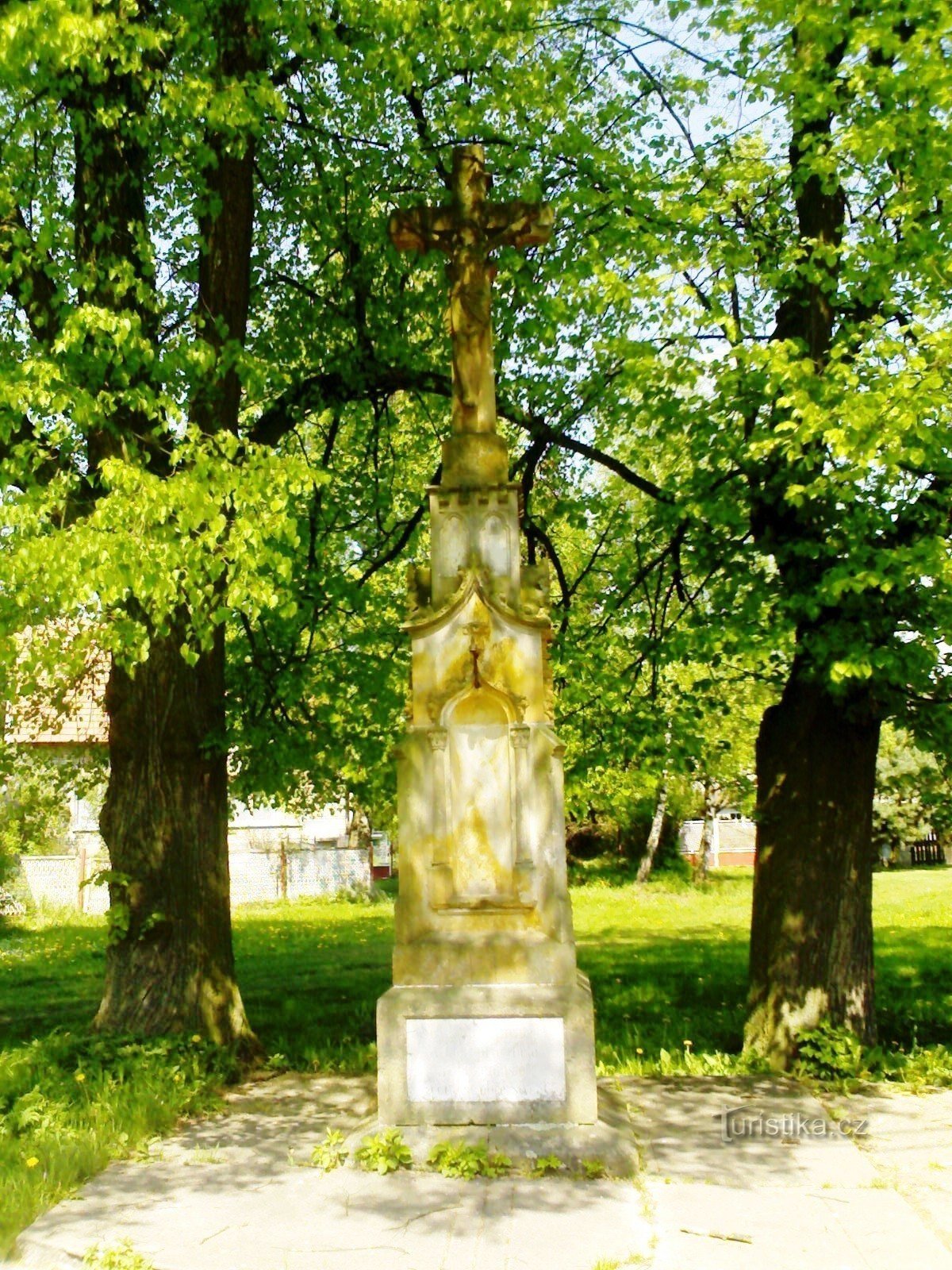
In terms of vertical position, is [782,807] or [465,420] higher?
[465,420]

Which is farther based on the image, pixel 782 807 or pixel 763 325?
pixel 763 325

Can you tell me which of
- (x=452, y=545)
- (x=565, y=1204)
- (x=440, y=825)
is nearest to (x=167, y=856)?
(x=440, y=825)

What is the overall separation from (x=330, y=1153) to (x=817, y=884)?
4465 millimetres

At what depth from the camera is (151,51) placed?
8641mm

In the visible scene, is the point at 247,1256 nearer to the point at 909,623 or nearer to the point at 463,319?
the point at 463,319

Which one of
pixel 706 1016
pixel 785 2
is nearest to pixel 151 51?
pixel 785 2

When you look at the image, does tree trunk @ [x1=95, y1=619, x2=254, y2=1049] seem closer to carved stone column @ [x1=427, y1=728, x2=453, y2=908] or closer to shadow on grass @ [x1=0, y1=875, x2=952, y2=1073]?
shadow on grass @ [x1=0, y1=875, x2=952, y2=1073]

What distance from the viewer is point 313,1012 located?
11641 mm

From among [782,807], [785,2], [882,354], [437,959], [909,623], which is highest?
[785,2]

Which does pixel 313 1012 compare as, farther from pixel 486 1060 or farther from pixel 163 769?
pixel 486 1060

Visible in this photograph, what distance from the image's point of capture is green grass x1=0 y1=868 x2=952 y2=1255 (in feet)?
21.5

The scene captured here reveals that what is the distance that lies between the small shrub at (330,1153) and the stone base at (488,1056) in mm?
272

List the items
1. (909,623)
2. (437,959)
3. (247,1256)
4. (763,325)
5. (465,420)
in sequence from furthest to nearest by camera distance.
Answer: (763,325) < (909,623) < (465,420) < (437,959) < (247,1256)

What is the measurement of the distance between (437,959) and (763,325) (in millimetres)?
6752
